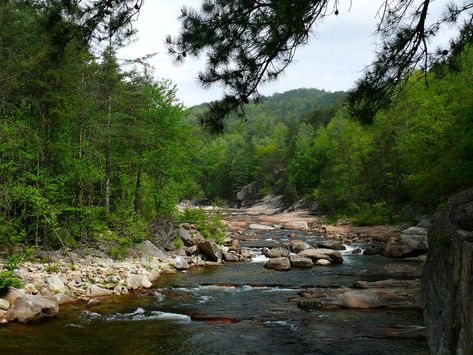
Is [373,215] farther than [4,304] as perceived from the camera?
Yes

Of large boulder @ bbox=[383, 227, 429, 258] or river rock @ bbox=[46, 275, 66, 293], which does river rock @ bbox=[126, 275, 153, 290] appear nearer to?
river rock @ bbox=[46, 275, 66, 293]

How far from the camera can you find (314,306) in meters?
12.9

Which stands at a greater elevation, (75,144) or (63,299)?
(75,144)

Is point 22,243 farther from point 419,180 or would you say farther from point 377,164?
point 377,164

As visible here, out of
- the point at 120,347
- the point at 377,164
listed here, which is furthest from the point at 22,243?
the point at 377,164

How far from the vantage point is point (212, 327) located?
11.2m

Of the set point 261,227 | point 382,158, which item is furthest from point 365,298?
point 382,158

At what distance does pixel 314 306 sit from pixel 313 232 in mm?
24631

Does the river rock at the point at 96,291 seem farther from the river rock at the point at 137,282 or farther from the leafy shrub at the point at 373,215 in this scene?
the leafy shrub at the point at 373,215

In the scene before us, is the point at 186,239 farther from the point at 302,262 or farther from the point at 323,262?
the point at 323,262

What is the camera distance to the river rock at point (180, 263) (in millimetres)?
19766

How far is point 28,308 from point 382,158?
4167 centimetres

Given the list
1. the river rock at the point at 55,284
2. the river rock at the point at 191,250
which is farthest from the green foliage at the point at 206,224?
the river rock at the point at 55,284

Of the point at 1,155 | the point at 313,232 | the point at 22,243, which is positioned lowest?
the point at 313,232
